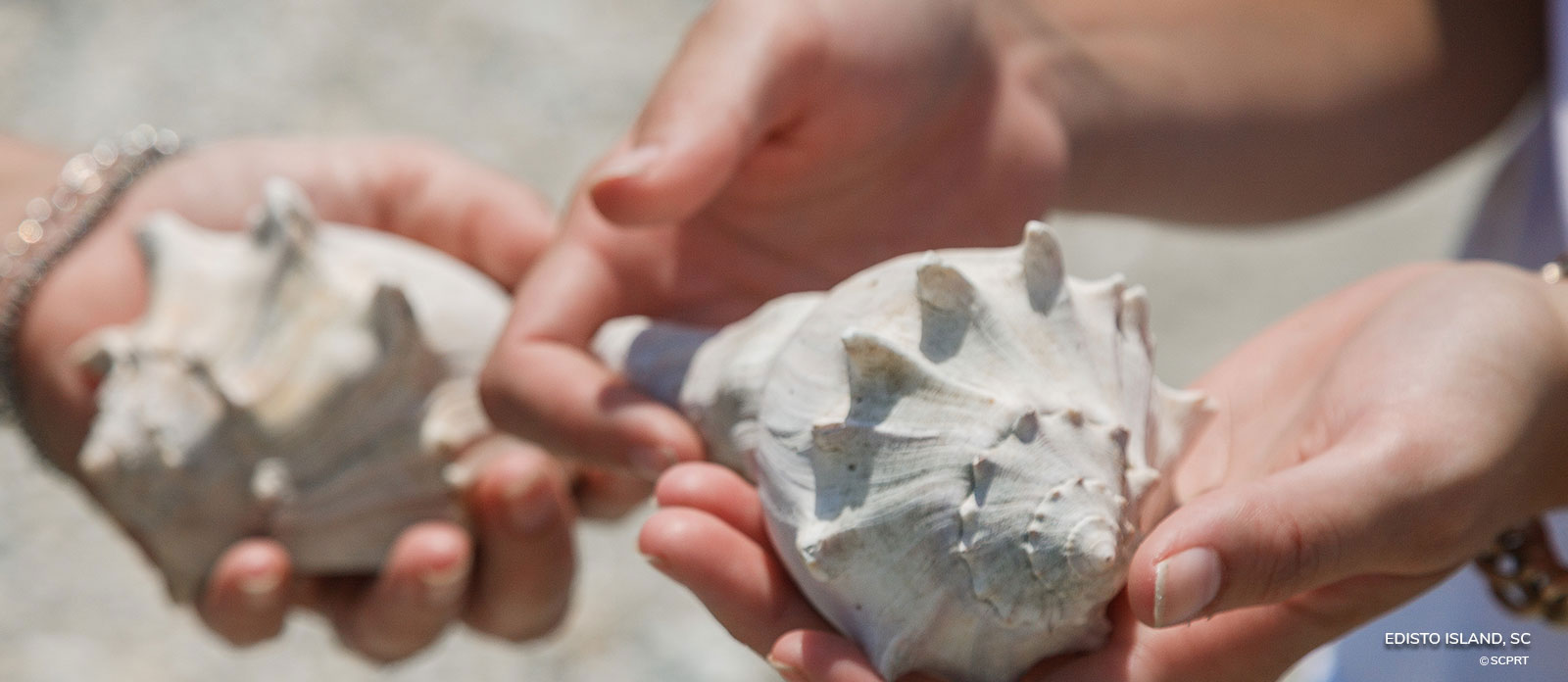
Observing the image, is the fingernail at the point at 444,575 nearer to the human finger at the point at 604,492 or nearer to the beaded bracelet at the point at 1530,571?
the human finger at the point at 604,492

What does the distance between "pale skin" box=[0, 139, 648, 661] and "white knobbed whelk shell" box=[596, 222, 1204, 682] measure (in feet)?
2.34

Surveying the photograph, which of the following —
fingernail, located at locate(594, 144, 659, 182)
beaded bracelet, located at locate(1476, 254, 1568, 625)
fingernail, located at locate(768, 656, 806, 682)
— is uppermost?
fingernail, located at locate(594, 144, 659, 182)

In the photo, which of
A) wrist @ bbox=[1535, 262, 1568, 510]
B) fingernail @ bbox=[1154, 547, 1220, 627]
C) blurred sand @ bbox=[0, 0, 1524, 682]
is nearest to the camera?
fingernail @ bbox=[1154, 547, 1220, 627]

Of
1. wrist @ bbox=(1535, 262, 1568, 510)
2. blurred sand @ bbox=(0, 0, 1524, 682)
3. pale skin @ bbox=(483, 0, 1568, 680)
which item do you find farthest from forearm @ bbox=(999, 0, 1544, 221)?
blurred sand @ bbox=(0, 0, 1524, 682)

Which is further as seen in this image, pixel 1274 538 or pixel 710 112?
pixel 710 112

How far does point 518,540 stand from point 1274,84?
135 centimetres

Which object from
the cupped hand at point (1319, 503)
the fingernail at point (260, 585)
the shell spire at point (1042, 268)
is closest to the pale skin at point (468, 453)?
the fingernail at point (260, 585)

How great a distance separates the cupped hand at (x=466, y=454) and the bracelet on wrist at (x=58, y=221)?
20 mm

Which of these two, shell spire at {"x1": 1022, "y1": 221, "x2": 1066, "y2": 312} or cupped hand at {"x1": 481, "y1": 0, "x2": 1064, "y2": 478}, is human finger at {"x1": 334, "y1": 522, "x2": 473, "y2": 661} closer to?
cupped hand at {"x1": 481, "y1": 0, "x2": 1064, "y2": 478}

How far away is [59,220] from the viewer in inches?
78.5

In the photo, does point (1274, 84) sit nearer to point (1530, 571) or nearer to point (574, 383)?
point (1530, 571)

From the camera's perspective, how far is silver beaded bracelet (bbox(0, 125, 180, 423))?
1.92m

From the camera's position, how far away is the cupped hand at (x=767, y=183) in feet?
4.32

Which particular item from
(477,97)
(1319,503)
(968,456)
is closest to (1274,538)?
(1319,503)
